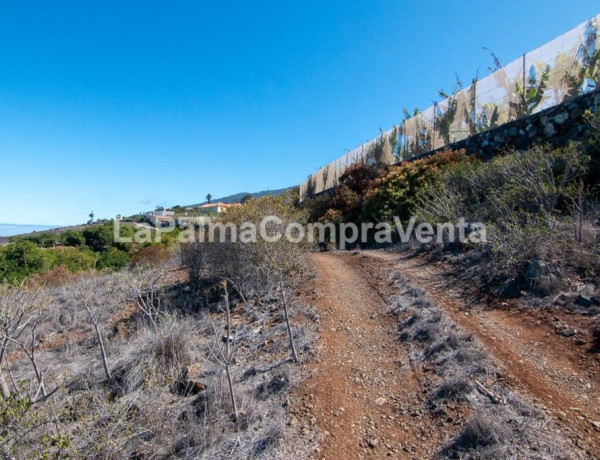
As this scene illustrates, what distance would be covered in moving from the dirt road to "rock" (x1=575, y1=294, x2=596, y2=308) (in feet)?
0.85

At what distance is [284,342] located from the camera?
177 inches

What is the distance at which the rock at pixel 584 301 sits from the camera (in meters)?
3.63

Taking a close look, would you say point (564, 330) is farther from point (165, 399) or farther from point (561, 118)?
point (561, 118)

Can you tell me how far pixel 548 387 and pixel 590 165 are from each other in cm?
531

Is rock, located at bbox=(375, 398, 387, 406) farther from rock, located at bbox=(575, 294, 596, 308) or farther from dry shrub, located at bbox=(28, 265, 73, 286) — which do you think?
dry shrub, located at bbox=(28, 265, 73, 286)

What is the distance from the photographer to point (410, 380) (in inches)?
128

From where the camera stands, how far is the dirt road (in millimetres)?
2477

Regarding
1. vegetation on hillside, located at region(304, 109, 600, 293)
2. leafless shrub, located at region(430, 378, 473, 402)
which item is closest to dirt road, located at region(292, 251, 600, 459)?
leafless shrub, located at region(430, 378, 473, 402)

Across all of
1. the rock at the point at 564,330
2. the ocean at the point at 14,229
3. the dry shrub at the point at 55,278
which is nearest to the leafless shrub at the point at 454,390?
the rock at the point at 564,330

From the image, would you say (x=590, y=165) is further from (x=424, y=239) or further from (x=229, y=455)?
(x=229, y=455)

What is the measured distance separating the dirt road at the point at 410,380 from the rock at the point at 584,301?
10.2 inches

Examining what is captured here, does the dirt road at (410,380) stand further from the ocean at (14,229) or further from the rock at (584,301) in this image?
the ocean at (14,229)

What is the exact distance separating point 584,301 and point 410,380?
2258 mm

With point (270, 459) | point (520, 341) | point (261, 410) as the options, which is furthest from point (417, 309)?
point (270, 459)
